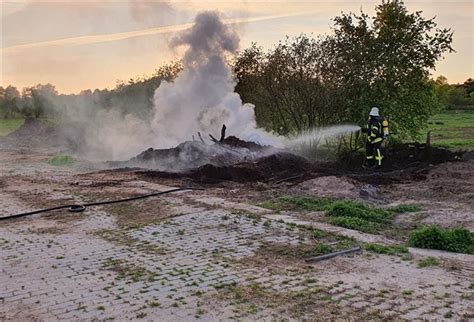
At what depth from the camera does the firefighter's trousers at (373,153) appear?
54.4 ft

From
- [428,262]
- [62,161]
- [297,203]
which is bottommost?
[428,262]

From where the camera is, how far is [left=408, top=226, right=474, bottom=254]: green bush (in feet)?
25.6

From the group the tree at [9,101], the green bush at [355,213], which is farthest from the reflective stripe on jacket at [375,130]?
the tree at [9,101]

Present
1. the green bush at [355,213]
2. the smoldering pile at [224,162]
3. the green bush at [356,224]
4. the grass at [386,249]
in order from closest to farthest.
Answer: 1. the grass at [386,249]
2. the green bush at [356,224]
3. the green bush at [355,213]
4. the smoldering pile at [224,162]

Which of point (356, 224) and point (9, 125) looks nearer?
point (356, 224)

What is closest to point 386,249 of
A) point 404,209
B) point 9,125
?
point 404,209

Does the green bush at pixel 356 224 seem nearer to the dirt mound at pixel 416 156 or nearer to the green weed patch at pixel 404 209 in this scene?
the green weed patch at pixel 404 209

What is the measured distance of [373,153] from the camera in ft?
55.9

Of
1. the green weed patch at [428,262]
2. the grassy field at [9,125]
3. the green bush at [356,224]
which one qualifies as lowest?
the green weed patch at [428,262]

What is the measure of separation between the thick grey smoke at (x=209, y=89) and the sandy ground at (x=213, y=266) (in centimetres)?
908

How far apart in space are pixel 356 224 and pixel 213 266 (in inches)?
134

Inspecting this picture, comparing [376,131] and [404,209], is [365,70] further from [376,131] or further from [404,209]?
[404,209]

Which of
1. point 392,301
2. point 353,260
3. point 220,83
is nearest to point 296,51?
point 220,83

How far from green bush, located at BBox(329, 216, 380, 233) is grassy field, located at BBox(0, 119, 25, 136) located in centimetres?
4007
